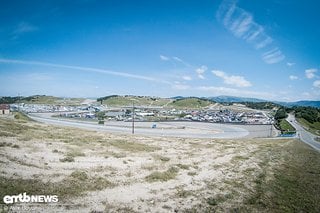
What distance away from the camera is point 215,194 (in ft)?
62.2

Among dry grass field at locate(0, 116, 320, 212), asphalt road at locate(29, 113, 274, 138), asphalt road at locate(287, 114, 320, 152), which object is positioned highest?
dry grass field at locate(0, 116, 320, 212)

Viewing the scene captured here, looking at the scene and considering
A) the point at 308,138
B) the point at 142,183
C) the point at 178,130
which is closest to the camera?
the point at 142,183

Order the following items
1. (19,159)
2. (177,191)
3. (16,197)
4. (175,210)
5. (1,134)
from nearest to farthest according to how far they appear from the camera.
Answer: (16,197)
(175,210)
(177,191)
(19,159)
(1,134)

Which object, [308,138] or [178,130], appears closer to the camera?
[308,138]

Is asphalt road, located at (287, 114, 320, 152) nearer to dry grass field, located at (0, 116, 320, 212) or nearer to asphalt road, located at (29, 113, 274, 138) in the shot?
asphalt road, located at (29, 113, 274, 138)

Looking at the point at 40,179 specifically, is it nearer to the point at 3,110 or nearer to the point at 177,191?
the point at 177,191

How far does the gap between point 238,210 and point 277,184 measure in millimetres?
→ 10641

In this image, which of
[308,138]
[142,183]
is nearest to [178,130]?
[308,138]

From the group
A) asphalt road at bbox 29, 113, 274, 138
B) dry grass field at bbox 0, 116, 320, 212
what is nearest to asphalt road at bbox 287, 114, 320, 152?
asphalt road at bbox 29, 113, 274, 138

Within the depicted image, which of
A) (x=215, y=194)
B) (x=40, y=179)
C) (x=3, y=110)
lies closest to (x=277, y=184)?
(x=215, y=194)

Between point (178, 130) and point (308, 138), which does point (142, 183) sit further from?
point (308, 138)

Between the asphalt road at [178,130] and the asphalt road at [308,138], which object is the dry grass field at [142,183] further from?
the asphalt road at [178,130]

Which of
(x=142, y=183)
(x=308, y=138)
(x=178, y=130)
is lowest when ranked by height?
(x=308, y=138)

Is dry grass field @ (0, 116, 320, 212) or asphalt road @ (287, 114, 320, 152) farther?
asphalt road @ (287, 114, 320, 152)
